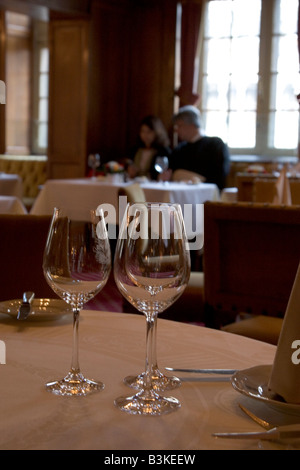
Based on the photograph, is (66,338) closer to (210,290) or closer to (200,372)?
(200,372)

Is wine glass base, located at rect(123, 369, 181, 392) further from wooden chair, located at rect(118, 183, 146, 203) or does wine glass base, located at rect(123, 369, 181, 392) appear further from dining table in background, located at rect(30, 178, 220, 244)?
dining table in background, located at rect(30, 178, 220, 244)

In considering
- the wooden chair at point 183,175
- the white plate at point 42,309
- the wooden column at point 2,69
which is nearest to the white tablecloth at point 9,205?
the wooden chair at point 183,175

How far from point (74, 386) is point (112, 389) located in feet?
0.16

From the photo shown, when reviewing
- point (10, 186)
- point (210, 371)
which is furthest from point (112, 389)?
point (10, 186)

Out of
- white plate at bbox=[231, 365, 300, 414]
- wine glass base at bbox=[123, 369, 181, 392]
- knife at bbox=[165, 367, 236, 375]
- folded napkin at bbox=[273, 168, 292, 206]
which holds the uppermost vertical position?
folded napkin at bbox=[273, 168, 292, 206]

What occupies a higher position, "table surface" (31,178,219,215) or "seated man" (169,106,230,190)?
"seated man" (169,106,230,190)

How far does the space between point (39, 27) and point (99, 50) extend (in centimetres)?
203

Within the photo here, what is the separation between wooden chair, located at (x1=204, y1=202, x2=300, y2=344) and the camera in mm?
2314

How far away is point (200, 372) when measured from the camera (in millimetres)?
950

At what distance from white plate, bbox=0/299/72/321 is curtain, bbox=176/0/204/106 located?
24.0 ft

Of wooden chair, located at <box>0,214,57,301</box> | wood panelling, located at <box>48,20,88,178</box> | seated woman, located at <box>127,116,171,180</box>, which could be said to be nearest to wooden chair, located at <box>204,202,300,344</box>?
wooden chair, located at <box>0,214,57,301</box>

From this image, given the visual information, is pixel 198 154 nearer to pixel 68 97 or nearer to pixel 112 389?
pixel 68 97

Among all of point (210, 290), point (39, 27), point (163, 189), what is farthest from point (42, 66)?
point (210, 290)

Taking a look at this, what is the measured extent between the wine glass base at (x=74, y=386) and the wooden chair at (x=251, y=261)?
4.76 ft
